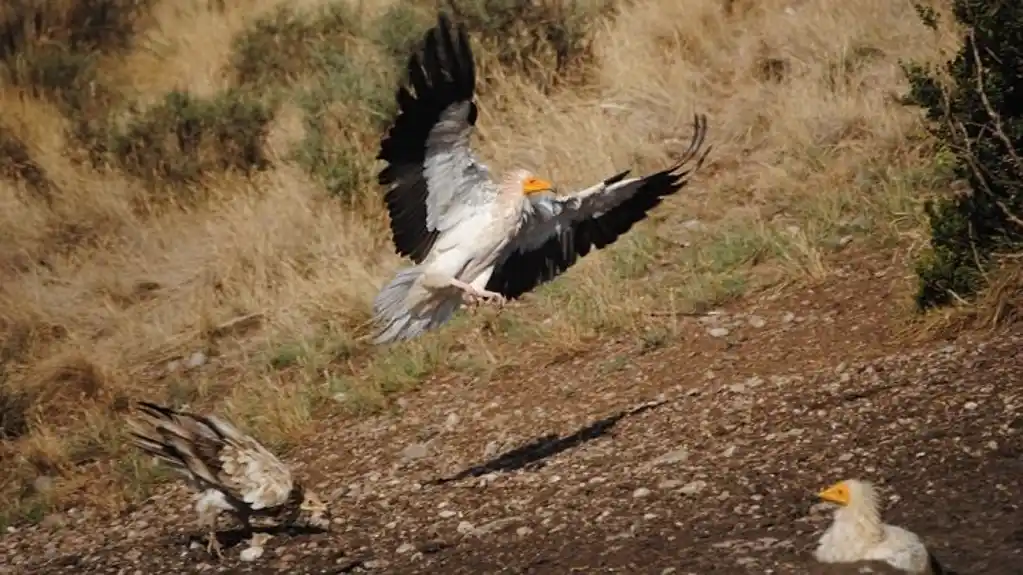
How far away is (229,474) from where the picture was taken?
6.98 m

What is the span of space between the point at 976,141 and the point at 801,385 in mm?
1468

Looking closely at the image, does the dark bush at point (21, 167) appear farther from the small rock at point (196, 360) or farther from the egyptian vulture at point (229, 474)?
the egyptian vulture at point (229, 474)

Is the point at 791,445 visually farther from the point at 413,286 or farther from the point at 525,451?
the point at 413,286

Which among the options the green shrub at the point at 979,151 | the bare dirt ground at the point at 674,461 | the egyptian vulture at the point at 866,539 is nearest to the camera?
the egyptian vulture at the point at 866,539

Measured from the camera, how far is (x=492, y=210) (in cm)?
775

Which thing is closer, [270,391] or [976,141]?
[976,141]

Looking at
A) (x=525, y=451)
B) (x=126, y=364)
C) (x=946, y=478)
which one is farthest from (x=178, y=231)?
(x=946, y=478)

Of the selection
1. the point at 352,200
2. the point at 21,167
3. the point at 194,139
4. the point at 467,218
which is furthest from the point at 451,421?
the point at 21,167

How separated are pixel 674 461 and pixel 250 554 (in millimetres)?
1983

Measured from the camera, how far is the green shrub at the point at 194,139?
41.9ft

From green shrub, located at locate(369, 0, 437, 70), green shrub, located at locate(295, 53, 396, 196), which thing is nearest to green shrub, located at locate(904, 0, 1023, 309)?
green shrub, located at locate(295, 53, 396, 196)

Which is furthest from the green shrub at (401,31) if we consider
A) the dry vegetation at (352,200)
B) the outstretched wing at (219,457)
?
the outstretched wing at (219,457)

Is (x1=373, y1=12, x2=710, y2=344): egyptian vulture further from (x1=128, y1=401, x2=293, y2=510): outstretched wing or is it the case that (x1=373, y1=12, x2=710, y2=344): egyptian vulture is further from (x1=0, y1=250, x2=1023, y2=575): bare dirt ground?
(x1=128, y1=401, x2=293, y2=510): outstretched wing

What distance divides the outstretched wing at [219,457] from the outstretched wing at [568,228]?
170cm
